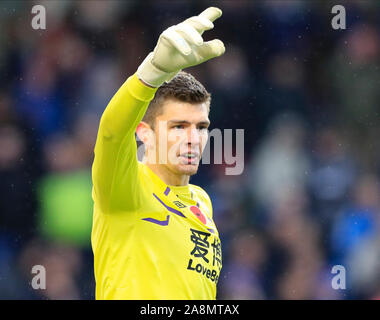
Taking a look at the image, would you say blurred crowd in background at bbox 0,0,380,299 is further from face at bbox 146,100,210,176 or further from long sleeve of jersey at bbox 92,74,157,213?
long sleeve of jersey at bbox 92,74,157,213

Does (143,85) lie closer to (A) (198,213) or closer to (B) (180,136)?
(B) (180,136)

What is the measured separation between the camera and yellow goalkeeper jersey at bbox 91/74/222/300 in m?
2.70

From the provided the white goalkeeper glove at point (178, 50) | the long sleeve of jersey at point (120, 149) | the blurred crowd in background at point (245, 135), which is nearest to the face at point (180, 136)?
the long sleeve of jersey at point (120, 149)

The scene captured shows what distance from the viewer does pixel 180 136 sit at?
3361 millimetres

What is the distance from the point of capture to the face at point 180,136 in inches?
132

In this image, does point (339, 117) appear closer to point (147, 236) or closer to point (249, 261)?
point (249, 261)

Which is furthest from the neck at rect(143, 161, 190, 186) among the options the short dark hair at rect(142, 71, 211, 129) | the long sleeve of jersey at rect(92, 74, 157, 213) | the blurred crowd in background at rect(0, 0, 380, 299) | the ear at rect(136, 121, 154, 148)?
the blurred crowd in background at rect(0, 0, 380, 299)

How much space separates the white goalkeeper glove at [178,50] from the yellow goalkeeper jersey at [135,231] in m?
0.07

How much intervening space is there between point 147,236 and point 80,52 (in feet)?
14.2

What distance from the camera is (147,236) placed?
10.0 ft

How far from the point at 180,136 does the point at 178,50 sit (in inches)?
34.9

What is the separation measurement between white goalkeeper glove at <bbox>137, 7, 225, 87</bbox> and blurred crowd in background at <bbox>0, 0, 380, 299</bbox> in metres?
3.66

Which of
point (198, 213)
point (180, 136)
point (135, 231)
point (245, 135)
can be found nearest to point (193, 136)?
point (180, 136)
